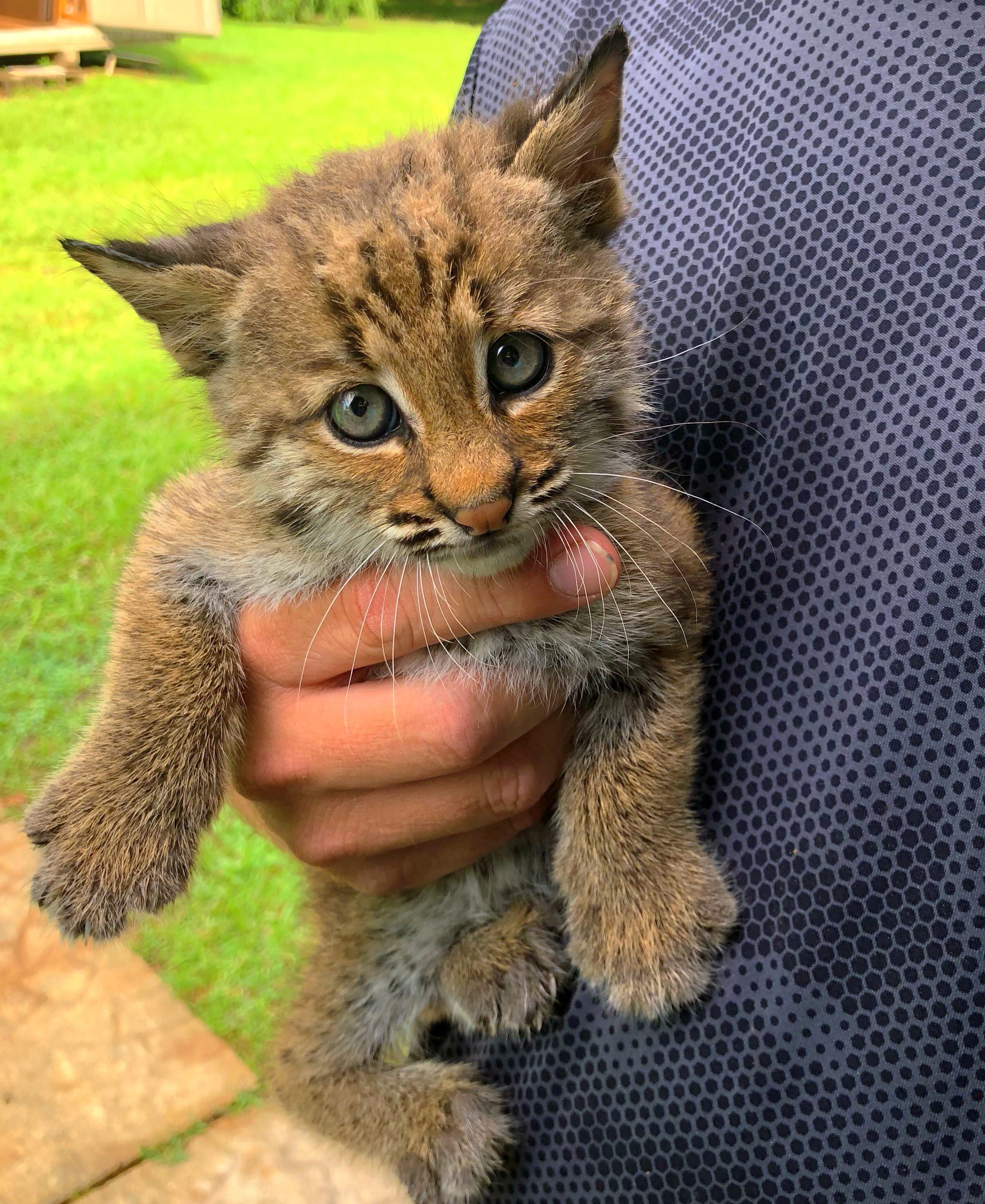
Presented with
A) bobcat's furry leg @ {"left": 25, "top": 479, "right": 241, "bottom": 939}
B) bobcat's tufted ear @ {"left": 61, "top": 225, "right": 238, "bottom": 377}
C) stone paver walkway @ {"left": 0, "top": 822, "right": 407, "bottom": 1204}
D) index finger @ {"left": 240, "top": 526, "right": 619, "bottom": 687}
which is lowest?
stone paver walkway @ {"left": 0, "top": 822, "right": 407, "bottom": 1204}

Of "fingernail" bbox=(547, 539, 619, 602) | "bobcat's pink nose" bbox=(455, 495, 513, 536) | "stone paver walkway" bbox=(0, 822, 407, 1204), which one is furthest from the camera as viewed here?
"stone paver walkway" bbox=(0, 822, 407, 1204)

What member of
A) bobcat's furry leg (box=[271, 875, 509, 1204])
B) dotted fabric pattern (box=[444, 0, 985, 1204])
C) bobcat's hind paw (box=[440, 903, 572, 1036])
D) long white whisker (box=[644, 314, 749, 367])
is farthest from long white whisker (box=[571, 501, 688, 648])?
bobcat's furry leg (box=[271, 875, 509, 1204])

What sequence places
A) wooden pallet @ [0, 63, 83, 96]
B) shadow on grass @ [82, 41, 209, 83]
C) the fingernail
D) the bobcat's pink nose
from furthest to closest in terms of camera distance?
shadow on grass @ [82, 41, 209, 83] → wooden pallet @ [0, 63, 83, 96] → the fingernail → the bobcat's pink nose

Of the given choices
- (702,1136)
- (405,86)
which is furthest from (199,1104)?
(405,86)

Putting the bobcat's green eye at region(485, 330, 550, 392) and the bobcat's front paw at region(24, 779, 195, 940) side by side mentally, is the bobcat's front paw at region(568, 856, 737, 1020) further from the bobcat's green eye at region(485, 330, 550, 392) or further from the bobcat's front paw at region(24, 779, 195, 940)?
the bobcat's green eye at region(485, 330, 550, 392)

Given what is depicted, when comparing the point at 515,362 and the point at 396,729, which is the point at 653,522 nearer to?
the point at 515,362

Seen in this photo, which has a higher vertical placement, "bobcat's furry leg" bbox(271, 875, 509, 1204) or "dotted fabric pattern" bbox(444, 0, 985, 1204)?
"dotted fabric pattern" bbox(444, 0, 985, 1204)

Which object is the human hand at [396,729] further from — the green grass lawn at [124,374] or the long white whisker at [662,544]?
the green grass lawn at [124,374]

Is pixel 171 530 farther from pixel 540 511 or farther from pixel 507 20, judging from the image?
pixel 507 20
